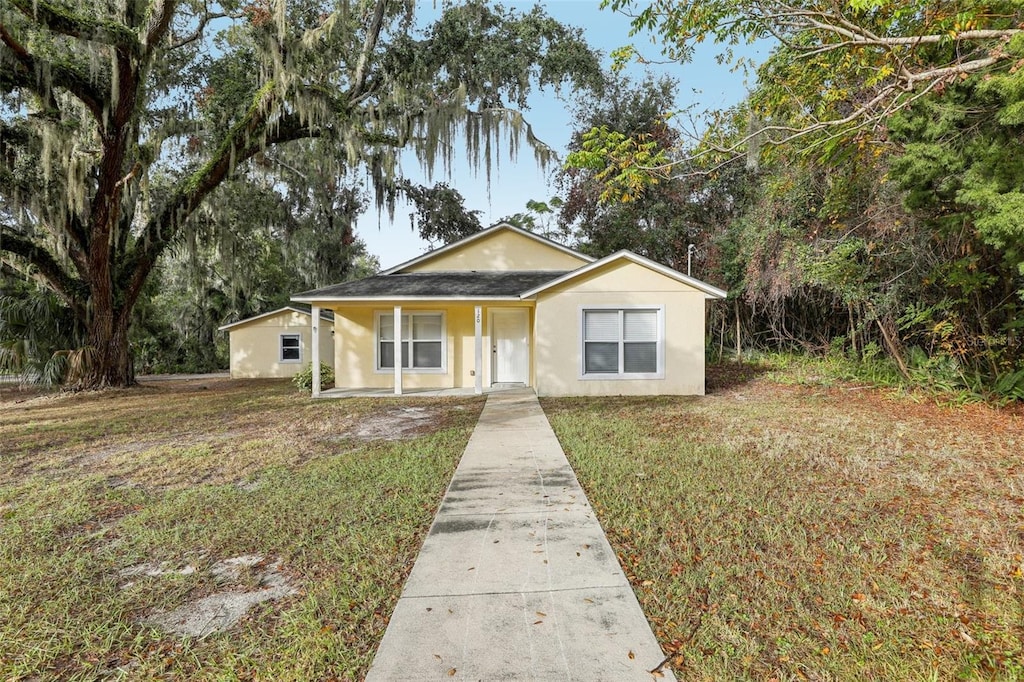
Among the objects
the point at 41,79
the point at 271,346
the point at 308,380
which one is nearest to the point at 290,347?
the point at 271,346

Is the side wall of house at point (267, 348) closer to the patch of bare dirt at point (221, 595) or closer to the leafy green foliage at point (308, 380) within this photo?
the leafy green foliage at point (308, 380)

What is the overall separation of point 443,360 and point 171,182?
10174mm

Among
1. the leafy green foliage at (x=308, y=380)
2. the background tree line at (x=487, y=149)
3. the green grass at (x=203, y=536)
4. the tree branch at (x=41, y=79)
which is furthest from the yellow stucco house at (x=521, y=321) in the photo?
the tree branch at (x=41, y=79)

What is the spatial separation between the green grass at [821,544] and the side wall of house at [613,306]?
385cm

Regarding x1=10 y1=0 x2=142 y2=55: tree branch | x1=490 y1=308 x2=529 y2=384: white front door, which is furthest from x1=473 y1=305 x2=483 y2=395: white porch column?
x1=10 y1=0 x2=142 y2=55: tree branch

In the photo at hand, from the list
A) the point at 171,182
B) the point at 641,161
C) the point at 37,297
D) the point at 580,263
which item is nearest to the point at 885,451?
the point at 641,161

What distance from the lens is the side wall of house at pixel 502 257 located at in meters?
13.9

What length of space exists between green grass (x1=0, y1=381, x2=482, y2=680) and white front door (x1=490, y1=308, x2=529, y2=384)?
530cm

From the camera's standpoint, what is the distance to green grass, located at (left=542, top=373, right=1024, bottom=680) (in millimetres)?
2309

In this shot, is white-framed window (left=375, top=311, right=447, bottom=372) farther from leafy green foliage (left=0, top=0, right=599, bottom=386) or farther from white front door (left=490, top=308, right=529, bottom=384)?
leafy green foliage (left=0, top=0, right=599, bottom=386)

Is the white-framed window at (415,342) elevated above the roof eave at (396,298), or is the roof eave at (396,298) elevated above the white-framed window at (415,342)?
the roof eave at (396,298)

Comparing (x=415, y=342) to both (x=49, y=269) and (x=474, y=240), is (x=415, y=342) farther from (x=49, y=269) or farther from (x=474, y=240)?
(x=49, y=269)

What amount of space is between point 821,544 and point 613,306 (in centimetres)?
773

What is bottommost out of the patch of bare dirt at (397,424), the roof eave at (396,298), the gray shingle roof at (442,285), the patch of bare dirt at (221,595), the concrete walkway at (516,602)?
the patch of bare dirt at (221,595)
